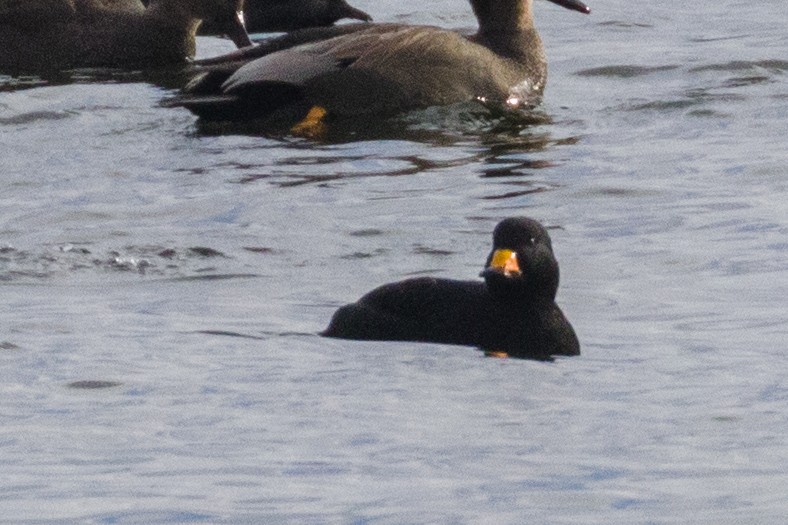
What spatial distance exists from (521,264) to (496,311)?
0.23 m

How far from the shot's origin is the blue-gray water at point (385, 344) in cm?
687

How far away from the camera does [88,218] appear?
38.0 ft

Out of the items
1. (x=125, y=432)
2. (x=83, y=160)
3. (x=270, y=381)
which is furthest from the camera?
A: (x=83, y=160)

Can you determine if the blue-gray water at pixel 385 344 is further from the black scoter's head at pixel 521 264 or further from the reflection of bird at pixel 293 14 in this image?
the reflection of bird at pixel 293 14

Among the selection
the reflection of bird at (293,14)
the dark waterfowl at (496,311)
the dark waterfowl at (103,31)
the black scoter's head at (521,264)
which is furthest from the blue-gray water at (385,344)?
the reflection of bird at (293,14)

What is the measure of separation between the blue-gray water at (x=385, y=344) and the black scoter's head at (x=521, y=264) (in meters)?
0.29

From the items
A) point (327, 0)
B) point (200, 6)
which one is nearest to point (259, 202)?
point (200, 6)

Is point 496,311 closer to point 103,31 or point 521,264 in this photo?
point 521,264

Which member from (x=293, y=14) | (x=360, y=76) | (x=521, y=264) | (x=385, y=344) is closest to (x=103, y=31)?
(x=293, y=14)

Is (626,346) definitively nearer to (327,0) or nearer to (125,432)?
(125,432)

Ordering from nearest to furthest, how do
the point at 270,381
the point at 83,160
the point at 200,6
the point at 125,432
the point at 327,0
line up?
1. the point at 125,432
2. the point at 270,381
3. the point at 83,160
4. the point at 200,6
5. the point at 327,0

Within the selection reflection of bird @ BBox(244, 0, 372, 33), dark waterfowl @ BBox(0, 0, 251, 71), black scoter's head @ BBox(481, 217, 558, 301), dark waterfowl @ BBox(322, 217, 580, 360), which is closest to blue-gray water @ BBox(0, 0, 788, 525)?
dark waterfowl @ BBox(322, 217, 580, 360)

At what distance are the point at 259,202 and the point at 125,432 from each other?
4.61 metres

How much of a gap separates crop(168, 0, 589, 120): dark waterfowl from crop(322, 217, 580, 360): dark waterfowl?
217 inches
